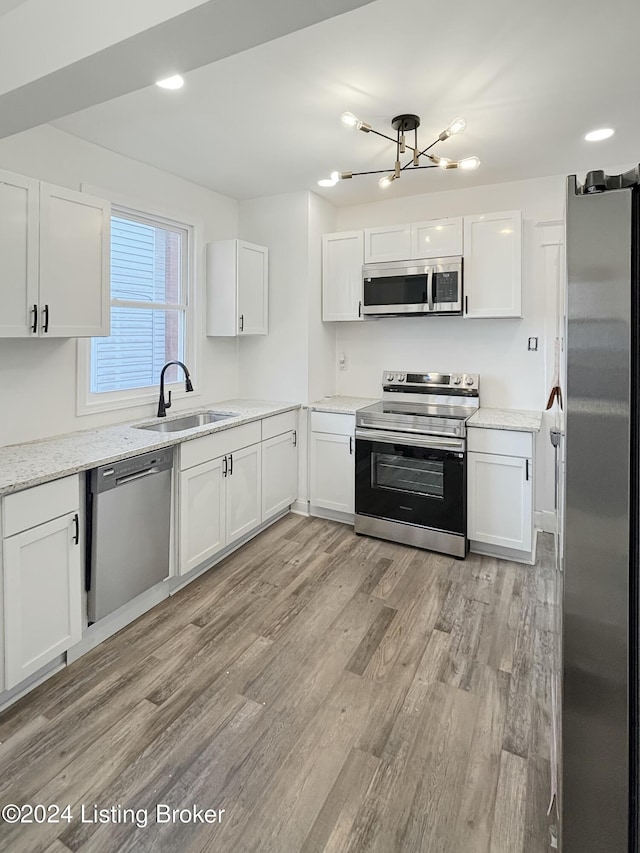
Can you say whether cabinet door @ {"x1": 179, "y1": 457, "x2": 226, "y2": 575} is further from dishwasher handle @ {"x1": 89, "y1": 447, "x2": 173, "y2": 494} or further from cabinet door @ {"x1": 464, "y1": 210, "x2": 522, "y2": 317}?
cabinet door @ {"x1": 464, "y1": 210, "x2": 522, "y2": 317}

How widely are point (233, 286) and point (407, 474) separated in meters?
1.95

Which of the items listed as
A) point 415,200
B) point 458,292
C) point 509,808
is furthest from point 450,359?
point 509,808

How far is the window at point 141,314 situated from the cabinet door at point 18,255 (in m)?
0.69

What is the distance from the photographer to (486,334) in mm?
3820

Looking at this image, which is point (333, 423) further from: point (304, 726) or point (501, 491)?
point (304, 726)

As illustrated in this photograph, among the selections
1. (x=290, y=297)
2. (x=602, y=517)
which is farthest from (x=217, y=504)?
(x=602, y=517)

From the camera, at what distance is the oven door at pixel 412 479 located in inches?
130

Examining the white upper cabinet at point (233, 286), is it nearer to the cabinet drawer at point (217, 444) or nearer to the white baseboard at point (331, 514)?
the cabinet drawer at point (217, 444)

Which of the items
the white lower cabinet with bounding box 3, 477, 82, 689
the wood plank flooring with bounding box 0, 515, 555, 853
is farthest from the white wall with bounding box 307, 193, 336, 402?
the white lower cabinet with bounding box 3, 477, 82, 689

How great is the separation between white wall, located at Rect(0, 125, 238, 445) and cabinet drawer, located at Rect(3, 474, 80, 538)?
0.69m

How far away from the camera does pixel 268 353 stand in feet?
13.7

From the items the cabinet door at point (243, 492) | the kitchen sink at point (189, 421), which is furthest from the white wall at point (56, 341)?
the cabinet door at point (243, 492)

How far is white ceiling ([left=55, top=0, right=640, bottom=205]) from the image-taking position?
1844mm

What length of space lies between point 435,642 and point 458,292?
236 cm
